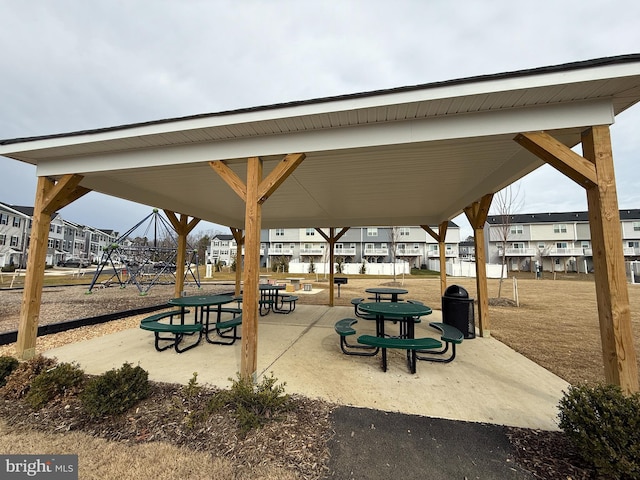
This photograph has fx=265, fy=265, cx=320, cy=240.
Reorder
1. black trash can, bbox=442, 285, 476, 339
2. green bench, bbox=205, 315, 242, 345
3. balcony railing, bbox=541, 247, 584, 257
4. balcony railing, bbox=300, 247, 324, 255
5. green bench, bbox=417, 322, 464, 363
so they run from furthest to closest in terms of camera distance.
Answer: balcony railing, bbox=300, 247, 324, 255 → balcony railing, bbox=541, 247, 584, 257 → black trash can, bbox=442, 285, 476, 339 → green bench, bbox=205, 315, 242, 345 → green bench, bbox=417, 322, 464, 363

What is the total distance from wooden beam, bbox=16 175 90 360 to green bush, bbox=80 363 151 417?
103 inches

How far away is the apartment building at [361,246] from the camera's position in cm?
3803

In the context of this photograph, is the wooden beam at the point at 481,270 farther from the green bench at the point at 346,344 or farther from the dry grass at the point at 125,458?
the dry grass at the point at 125,458

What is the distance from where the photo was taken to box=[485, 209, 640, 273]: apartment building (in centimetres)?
3303

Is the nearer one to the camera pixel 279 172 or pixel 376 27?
pixel 279 172

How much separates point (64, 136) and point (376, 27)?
21.0 feet

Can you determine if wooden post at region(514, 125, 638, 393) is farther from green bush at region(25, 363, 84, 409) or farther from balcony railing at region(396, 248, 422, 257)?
balcony railing at region(396, 248, 422, 257)

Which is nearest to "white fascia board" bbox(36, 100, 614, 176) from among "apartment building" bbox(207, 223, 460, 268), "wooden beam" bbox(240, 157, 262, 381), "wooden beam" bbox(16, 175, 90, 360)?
"wooden beam" bbox(16, 175, 90, 360)

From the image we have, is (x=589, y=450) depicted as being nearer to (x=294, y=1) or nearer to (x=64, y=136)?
(x=64, y=136)

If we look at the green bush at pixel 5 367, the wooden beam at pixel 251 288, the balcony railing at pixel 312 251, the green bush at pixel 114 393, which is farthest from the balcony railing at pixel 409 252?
the green bush at pixel 5 367

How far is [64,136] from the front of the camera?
3.94m

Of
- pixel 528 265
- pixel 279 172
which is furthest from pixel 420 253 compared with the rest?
pixel 279 172

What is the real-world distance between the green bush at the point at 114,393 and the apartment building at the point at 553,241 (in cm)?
3736

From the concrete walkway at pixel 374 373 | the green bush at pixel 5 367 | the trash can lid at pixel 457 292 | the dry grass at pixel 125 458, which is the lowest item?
the concrete walkway at pixel 374 373
